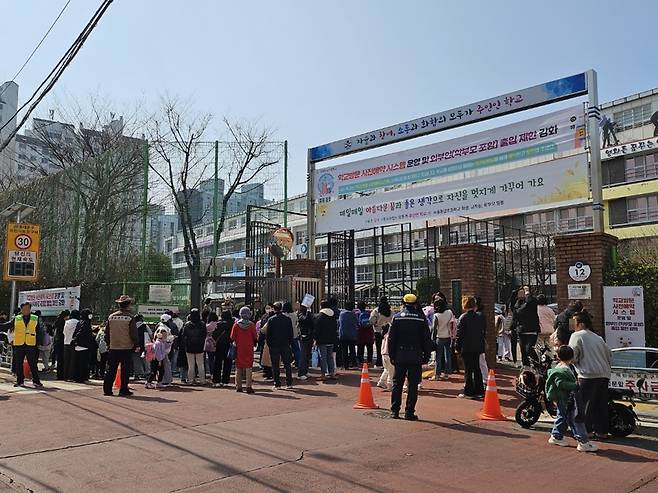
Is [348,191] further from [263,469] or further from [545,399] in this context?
[263,469]

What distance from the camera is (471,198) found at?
1412cm

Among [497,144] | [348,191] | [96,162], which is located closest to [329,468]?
[497,144]

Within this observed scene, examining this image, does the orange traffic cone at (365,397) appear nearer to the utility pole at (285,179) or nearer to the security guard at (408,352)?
the security guard at (408,352)

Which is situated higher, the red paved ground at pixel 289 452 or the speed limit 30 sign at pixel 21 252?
the speed limit 30 sign at pixel 21 252

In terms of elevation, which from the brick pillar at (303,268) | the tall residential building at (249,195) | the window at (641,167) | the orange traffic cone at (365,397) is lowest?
the orange traffic cone at (365,397)

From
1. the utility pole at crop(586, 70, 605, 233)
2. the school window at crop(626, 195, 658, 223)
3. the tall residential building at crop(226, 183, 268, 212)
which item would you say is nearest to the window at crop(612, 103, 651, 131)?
the school window at crop(626, 195, 658, 223)

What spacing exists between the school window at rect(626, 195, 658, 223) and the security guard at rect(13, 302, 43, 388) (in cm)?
3968

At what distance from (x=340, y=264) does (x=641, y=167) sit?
3106 cm

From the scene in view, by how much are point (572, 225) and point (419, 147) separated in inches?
1260

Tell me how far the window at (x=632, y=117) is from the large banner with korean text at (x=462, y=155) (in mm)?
33080

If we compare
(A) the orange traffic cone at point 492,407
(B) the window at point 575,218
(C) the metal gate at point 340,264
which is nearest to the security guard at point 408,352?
(A) the orange traffic cone at point 492,407

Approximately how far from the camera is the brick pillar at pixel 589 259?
11086 mm

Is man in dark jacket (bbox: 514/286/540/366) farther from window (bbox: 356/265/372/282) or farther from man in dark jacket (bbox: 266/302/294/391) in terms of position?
window (bbox: 356/265/372/282)

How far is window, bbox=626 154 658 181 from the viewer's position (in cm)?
4016
